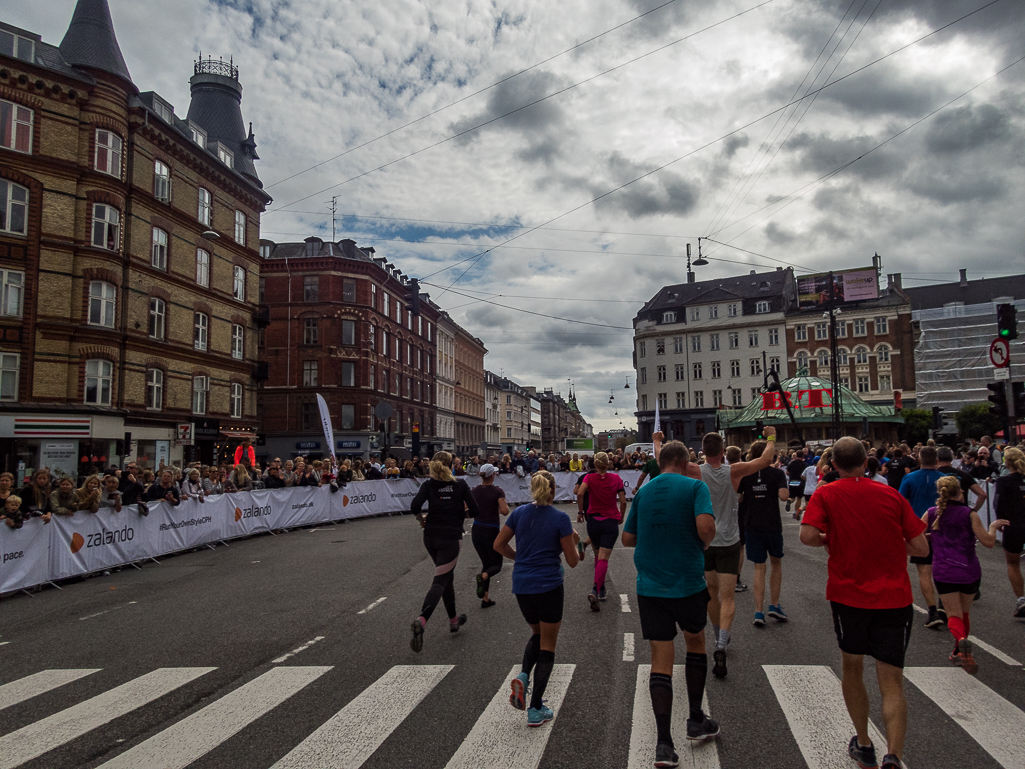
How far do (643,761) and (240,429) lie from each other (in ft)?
116

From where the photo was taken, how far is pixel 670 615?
14.2 feet

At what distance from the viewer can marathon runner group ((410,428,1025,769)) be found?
13.2 feet

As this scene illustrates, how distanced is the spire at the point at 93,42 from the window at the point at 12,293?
27.0 feet

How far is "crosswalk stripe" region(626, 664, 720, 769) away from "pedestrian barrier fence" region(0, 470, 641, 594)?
30.3ft

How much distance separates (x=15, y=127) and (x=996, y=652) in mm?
29324

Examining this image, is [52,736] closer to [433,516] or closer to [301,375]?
[433,516]

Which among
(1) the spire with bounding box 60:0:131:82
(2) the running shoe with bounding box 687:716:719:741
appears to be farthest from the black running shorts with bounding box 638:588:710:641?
(1) the spire with bounding box 60:0:131:82

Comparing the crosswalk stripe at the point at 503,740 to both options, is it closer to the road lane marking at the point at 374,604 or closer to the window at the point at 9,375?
the road lane marking at the point at 374,604

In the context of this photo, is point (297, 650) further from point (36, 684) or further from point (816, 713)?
point (816, 713)

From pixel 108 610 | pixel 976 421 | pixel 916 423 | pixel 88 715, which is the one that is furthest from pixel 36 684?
pixel 916 423

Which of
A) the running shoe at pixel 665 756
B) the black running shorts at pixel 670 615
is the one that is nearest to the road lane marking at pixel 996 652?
the black running shorts at pixel 670 615

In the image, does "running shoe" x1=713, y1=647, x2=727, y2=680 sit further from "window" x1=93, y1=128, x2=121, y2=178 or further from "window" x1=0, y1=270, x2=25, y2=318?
"window" x1=93, y1=128, x2=121, y2=178

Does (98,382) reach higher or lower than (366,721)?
higher

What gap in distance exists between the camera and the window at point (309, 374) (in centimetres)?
4831
